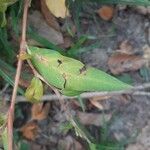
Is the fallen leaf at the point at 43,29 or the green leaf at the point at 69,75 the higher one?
the green leaf at the point at 69,75

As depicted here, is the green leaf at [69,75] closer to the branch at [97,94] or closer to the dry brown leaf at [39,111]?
the branch at [97,94]

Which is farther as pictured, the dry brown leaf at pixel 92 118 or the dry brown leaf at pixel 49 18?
the dry brown leaf at pixel 92 118

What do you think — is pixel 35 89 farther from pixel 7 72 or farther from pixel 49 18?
pixel 49 18

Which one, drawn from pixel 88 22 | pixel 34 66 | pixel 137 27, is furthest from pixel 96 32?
pixel 34 66

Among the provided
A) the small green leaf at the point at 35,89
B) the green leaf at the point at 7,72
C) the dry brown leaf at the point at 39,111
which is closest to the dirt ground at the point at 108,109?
the dry brown leaf at the point at 39,111

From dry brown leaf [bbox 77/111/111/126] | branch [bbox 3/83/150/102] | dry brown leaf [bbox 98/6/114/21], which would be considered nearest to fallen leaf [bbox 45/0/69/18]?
branch [bbox 3/83/150/102]

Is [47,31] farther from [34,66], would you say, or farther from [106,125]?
[34,66]
